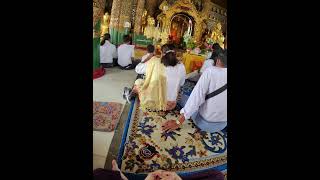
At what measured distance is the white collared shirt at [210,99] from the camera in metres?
1.53

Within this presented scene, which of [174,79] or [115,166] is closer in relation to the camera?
[115,166]

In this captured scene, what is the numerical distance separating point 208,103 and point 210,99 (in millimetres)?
43

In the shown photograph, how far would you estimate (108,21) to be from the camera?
5.63ft

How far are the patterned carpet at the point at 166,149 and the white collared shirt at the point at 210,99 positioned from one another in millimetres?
136

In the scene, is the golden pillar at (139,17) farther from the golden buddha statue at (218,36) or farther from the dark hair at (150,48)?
the golden buddha statue at (218,36)

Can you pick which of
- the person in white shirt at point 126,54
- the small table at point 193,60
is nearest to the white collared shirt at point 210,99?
the person in white shirt at point 126,54

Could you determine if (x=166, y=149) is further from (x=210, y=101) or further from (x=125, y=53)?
(x=125, y=53)

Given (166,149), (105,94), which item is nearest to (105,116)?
(105,94)

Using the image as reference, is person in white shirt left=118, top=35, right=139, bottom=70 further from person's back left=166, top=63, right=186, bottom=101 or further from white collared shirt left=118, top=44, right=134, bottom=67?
person's back left=166, top=63, right=186, bottom=101

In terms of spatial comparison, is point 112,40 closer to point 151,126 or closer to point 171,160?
point 151,126

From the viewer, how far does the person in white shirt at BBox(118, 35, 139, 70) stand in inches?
71.5

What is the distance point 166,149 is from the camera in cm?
135

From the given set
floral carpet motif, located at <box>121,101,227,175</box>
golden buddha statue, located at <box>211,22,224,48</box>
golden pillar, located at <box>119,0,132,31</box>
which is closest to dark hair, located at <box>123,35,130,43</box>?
golden pillar, located at <box>119,0,132,31</box>

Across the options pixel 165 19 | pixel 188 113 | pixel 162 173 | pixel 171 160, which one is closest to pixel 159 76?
pixel 188 113
